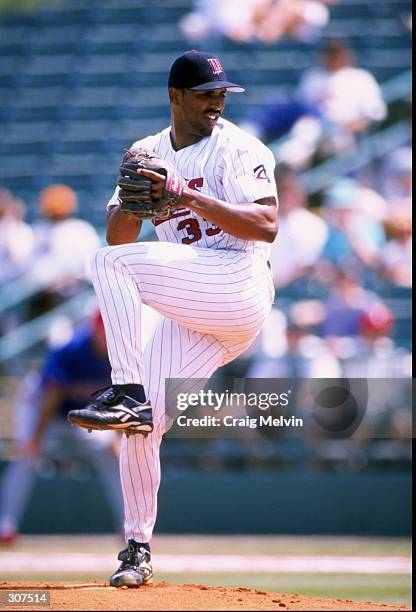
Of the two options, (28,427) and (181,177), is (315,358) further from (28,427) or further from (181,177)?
(181,177)

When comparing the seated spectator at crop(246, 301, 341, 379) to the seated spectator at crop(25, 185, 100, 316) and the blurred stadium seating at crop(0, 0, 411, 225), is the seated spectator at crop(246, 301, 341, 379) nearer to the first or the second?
the seated spectator at crop(25, 185, 100, 316)

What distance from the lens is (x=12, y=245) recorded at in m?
8.88

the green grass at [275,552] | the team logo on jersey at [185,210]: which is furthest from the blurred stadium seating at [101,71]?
the team logo on jersey at [185,210]

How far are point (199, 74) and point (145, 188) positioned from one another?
56 cm

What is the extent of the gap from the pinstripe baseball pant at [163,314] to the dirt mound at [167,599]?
269 mm

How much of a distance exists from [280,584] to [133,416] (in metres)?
2.21

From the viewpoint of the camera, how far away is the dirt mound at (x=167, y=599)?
3438 millimetres

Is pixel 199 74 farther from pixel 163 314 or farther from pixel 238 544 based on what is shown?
pixel 238 544

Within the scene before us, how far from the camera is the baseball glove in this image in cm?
367

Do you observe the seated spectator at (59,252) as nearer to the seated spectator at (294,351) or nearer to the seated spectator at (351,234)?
the seated spectator at (294,351)

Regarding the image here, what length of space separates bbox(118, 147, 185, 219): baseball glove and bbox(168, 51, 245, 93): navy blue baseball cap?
1.24 feet

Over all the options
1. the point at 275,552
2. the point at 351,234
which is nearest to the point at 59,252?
the point at 351,234

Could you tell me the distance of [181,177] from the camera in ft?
12.6

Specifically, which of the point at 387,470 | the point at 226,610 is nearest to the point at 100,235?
the point at 387,470
